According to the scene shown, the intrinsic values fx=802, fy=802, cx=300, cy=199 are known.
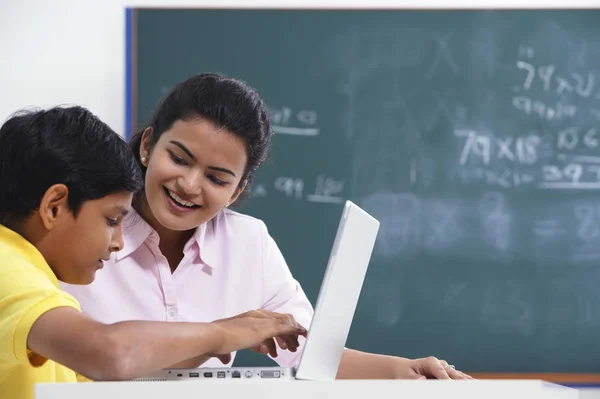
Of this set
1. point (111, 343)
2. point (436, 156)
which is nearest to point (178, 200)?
point (111, 343)

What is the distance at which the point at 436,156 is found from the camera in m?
2.84

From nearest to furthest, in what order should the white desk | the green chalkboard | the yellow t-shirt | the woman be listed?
the white desk, the yellow t-shirt, the woman, the green chalkboard

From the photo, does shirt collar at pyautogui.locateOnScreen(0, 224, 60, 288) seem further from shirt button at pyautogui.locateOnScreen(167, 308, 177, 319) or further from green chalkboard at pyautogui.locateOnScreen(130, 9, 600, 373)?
green chalkboard at pyautogui.locateOnScreen(130, 9, 600, 373)

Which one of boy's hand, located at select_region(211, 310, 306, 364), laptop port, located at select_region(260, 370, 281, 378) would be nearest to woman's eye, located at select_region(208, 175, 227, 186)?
boy's hand, located at select_region(211, 310, 306, 364)

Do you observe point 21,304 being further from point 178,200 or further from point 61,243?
point 178,200

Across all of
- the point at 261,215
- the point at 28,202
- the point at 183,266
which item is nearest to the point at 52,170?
the point at 28,202

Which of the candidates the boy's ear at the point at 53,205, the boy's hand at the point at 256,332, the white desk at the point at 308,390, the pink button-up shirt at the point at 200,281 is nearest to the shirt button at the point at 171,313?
the pink button-up shirt at the point at 200,281

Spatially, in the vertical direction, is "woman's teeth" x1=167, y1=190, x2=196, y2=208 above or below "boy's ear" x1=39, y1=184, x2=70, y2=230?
below

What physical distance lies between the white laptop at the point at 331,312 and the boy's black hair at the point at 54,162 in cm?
27

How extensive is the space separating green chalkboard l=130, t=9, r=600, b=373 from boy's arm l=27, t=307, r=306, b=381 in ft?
6.50

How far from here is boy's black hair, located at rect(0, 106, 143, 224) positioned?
105 centimetres

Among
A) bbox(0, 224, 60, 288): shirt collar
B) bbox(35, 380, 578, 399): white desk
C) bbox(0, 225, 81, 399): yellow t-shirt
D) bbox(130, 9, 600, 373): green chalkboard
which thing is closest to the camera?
bbox(35, 380, 578, 399): white desk

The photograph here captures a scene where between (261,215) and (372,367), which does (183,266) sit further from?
(261,215)

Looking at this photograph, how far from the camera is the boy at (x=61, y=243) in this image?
0.85m
